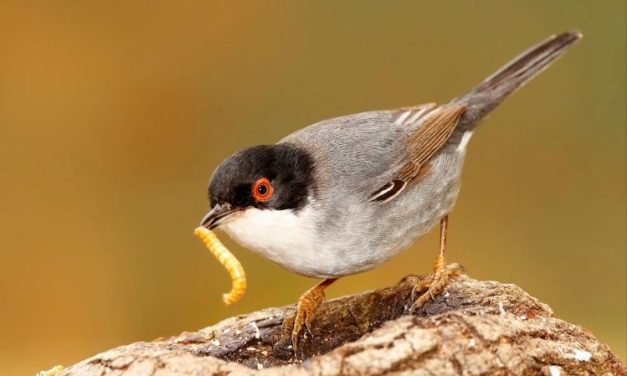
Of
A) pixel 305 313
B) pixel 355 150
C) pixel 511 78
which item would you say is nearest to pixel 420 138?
pixel 355 150

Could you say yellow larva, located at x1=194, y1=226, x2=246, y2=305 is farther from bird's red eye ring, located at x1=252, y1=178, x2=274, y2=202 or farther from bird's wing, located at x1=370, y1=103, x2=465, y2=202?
bird's wing, located at x1=370, y1=103, x2=465, y2=202

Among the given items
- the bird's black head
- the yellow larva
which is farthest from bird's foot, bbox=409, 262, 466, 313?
the yellow larva

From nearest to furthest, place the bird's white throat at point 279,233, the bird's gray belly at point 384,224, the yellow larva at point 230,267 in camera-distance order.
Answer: the yellow larva at point 230,267, the bird's white throat at point 279,233, the bird's gray belly at point 384,224

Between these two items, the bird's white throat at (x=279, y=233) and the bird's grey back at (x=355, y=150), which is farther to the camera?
the bird's grey back at (x=355, y=150)

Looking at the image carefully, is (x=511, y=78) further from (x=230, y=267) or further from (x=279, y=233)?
(x=230, y=267)

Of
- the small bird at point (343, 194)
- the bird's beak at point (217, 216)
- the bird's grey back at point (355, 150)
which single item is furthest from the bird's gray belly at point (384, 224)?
the bird's beak at point (217, 216)

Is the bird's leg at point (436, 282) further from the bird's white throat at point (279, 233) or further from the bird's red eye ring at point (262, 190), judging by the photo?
the bird's red eye ring at point (262, 190)
